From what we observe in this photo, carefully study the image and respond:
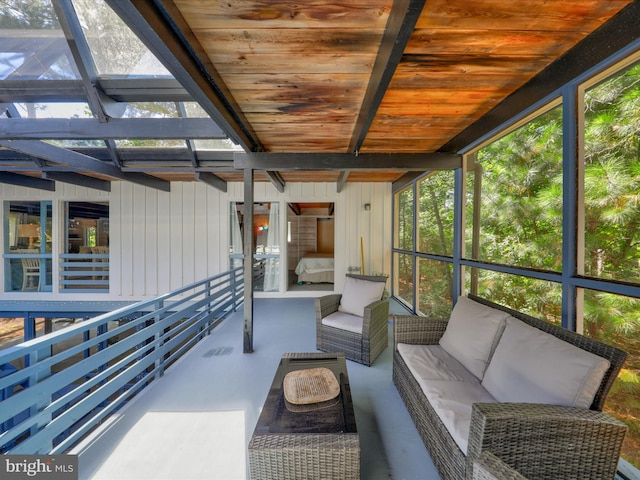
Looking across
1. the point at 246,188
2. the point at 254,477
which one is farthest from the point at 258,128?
the point at 254,477

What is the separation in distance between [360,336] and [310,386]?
123 centimetres

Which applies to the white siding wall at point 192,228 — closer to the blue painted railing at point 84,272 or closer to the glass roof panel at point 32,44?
the blue painted railing at point 84,272

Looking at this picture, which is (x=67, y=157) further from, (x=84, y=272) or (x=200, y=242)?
(x=84, y=272)

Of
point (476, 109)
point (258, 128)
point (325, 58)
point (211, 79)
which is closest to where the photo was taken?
point (325, 58)

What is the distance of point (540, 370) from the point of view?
1.31 meters

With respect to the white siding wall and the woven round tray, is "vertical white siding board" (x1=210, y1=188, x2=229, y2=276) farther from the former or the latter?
the woven round tray

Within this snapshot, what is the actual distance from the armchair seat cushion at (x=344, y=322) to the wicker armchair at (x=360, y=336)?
1.3 inches

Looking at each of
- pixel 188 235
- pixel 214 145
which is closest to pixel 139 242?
pixel 188 235

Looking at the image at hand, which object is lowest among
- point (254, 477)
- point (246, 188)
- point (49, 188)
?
point (254, 477)

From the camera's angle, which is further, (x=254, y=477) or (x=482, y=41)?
(x=482, y=41)

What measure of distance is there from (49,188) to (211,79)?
20.2 ft

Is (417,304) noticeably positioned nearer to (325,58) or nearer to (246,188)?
(246,188)

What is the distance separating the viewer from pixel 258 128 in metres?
2.61

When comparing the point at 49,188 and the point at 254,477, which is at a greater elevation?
the point at 49,188
